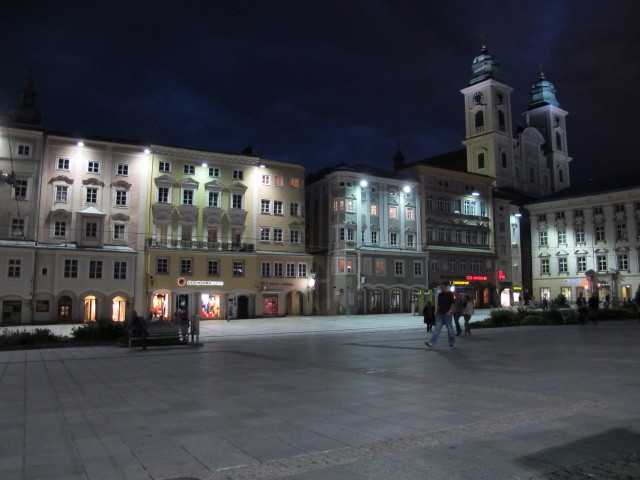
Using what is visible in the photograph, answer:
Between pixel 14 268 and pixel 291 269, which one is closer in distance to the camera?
pixel 14 268

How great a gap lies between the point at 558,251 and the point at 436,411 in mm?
72451

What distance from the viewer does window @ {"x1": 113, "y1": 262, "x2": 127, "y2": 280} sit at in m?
46.5

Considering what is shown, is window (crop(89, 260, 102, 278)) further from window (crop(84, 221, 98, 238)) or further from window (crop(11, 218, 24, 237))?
window (crop(11, 218, 24, 237))

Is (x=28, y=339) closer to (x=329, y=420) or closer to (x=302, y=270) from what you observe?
(x=329, y=420)

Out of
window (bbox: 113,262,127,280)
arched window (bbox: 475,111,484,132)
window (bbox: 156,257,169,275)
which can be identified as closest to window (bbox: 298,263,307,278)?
window (bbox: 156,257,169,275)

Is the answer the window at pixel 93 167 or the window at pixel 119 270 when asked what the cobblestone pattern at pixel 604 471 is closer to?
the window at pixel 119 270

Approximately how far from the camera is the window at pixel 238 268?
51.8 m

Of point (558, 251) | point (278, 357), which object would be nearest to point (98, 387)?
point (278, 357)

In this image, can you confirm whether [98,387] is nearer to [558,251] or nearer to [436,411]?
[436,411]

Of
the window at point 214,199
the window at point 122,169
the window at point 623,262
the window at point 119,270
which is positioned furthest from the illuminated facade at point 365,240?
the window at point 623,262

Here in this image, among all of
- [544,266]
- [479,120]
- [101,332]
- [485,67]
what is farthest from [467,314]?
[485,67]

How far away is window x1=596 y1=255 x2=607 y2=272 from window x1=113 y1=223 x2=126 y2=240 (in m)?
57.7

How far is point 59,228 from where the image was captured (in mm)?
45781

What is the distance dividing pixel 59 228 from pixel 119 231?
16.2 feet
